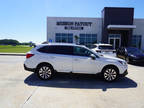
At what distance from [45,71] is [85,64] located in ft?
6.62

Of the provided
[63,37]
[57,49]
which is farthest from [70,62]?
[63,37]

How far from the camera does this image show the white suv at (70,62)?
4.99 meters

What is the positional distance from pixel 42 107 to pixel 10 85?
7.59ft

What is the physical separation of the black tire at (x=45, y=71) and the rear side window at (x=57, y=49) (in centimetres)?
76

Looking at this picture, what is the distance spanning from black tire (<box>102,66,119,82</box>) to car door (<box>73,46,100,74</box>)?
1.25ft

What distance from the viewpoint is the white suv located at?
4.99 meters

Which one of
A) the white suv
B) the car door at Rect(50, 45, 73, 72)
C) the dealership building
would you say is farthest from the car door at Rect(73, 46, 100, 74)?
the dealership building

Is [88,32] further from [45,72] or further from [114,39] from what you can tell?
[45,72]

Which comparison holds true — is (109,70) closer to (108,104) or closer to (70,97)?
(108,104)

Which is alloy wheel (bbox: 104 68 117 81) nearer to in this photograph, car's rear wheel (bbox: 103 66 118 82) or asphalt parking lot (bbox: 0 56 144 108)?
car's rear wheel (bbox: 103 66 118 82)

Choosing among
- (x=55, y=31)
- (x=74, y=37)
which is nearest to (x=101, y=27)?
(x=74, y=37)

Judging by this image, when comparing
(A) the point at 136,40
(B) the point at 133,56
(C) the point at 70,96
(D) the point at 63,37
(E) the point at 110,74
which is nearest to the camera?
(C) the point at 70,96

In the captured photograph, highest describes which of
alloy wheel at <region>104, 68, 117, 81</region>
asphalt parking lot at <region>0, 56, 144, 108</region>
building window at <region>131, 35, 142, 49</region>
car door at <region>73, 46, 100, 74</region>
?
building window at <region>131, 35, 142, 49</region>

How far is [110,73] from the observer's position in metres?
5.01
